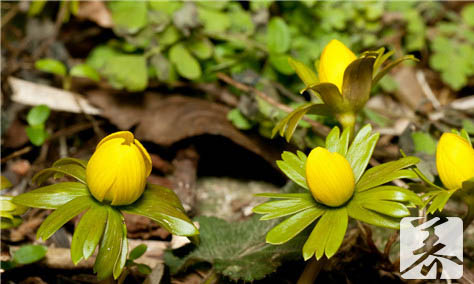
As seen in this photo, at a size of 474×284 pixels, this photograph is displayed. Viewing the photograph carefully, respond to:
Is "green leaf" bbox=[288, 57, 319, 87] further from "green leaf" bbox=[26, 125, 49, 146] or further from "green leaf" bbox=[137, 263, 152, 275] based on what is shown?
"green leaf" bbox=[26, 125, 49, 146]

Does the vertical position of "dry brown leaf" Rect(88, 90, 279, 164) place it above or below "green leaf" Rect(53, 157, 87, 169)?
below

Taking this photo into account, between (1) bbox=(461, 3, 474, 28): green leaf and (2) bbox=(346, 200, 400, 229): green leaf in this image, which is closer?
(2) bbox=(346, 200, 400, 229): green leaf

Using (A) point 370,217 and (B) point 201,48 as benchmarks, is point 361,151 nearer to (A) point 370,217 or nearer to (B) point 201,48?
(A) point 370,217

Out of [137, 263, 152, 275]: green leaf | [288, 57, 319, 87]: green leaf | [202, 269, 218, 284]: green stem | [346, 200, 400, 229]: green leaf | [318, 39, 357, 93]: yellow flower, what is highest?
[318, 39, 357, 93]: yellow flower

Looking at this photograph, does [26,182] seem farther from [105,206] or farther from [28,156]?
[105,206]

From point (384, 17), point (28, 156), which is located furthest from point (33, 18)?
point (384, 17)

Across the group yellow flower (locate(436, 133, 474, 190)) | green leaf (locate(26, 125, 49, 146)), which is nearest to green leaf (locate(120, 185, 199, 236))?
yellow flower (locate(436, 133, 474, 190))

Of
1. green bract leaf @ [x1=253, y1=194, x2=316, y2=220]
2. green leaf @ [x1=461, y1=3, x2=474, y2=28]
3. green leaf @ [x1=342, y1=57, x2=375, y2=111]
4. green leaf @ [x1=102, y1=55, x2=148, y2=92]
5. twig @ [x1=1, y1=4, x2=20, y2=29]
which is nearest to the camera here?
green bract leaf @ [x1=253, y1=194, x2=316, y2=220]

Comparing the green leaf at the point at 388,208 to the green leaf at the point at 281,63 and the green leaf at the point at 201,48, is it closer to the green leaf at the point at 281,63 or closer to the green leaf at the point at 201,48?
the green leaf at the point at 281,63
